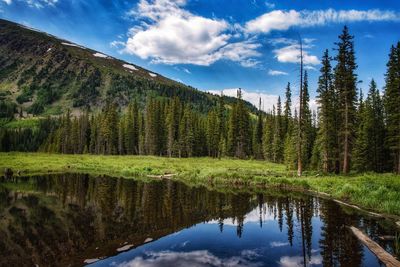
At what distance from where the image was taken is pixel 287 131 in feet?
270

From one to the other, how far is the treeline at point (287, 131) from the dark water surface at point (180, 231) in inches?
684

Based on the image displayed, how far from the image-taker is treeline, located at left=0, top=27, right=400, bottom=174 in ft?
127

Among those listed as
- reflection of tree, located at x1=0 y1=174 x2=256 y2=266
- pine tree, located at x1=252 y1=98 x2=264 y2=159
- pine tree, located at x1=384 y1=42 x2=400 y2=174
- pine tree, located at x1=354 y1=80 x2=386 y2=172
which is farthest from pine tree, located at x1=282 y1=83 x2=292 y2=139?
reflection of tree, located at x1=0 y1=174 x2=256 y2=266

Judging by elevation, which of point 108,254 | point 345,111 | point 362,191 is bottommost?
point 108,254

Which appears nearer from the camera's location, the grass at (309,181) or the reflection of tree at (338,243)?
the reflection of tree at (338,243)

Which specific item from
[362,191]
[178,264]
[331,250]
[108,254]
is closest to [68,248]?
[108,254]

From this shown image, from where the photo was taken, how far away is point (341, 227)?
1497cm

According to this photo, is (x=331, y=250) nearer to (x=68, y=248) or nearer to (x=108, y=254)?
(x=108, y=254)

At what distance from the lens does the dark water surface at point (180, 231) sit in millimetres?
10961

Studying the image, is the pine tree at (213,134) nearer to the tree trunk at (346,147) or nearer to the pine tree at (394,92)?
the pine tree at (394,92)

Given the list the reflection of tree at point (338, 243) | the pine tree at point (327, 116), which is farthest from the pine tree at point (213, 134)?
the reflection of tree at point (338, 243)

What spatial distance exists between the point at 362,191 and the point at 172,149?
222ft

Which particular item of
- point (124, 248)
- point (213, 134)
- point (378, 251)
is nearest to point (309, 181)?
point (378, 251)

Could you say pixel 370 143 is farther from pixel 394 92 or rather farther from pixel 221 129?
pixel 221 129
